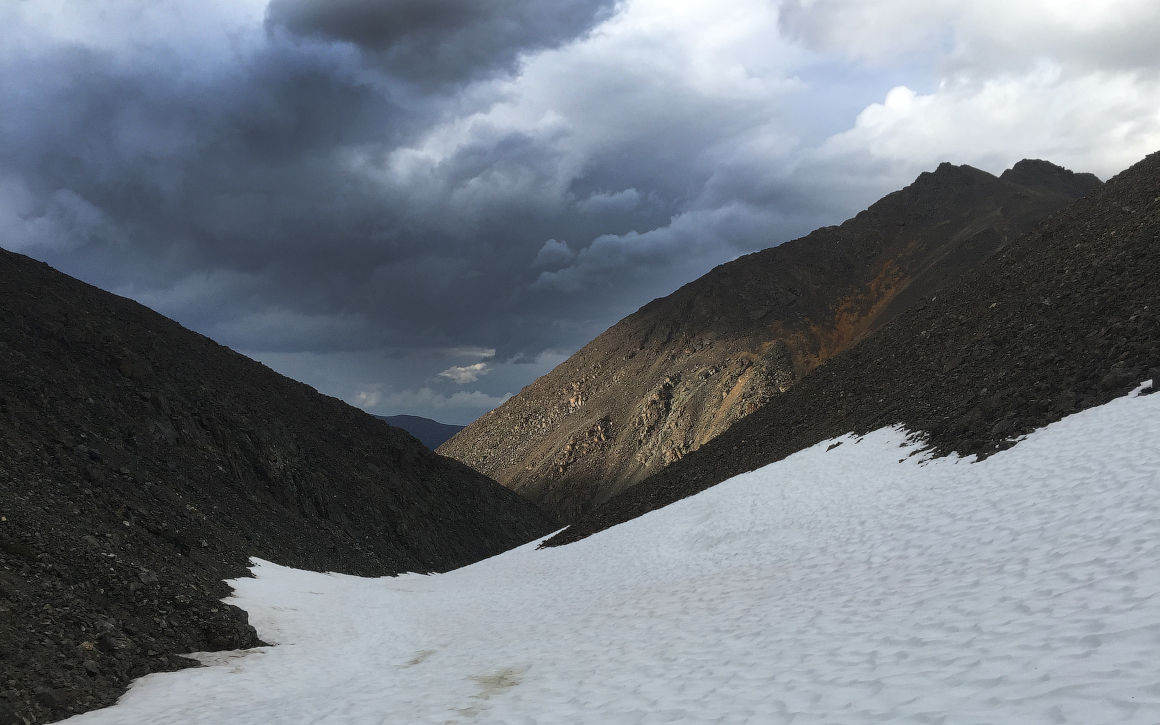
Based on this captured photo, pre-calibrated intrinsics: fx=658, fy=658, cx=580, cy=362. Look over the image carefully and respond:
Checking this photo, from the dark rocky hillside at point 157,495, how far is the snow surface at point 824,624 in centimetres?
136

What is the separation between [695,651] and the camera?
9.23 m

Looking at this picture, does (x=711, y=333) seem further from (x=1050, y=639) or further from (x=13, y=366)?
Result: (x=1050, y=639)

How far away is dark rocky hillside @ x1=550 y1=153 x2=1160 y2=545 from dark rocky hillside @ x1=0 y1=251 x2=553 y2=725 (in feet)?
46.8

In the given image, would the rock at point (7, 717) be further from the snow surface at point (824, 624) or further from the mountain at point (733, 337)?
the mountain at point (733, 337)

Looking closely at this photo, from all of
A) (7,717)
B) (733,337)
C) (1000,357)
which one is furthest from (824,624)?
(733,337)

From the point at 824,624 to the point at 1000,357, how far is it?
16.9 metres

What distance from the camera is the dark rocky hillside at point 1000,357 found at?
15.8 metres

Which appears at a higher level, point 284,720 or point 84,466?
point 84,466

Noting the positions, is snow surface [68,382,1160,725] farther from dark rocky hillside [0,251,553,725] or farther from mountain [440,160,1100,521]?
mountain [440,160,1100,521]

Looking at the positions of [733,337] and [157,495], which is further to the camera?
[733,337]

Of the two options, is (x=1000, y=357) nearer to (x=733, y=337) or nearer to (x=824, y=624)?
(x=824, y=624)

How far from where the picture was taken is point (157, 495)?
930 inches

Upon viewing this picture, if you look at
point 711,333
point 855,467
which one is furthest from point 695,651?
point 711,333

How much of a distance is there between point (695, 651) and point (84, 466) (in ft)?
68.5
